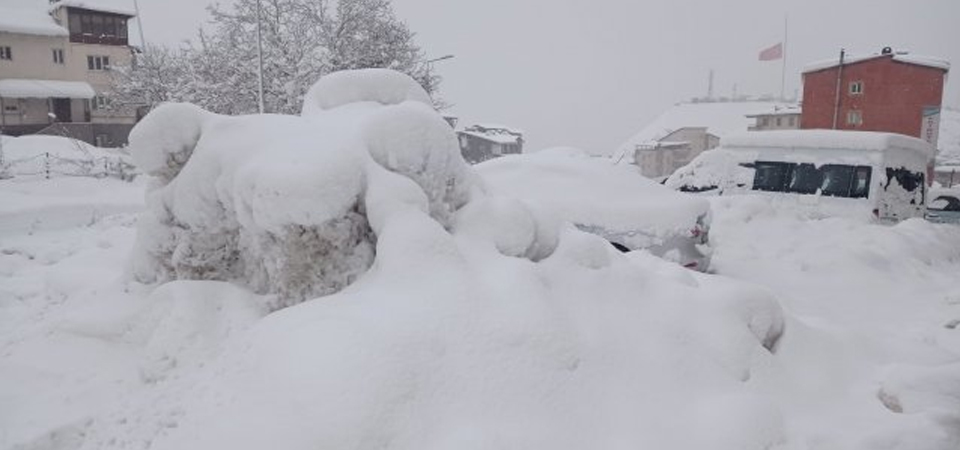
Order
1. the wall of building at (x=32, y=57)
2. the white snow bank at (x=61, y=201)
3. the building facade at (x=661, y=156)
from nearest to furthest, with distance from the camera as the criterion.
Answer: the white snow bank at (x=61, y=201)
the wall of building at (x=32, y=57)
the building facade at (x=661, y=156)

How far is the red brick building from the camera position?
24.8 m

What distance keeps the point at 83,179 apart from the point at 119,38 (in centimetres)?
2456

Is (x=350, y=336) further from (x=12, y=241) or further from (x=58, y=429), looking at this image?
(x=12, y=241)

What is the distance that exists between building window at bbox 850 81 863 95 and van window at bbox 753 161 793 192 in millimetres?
15532

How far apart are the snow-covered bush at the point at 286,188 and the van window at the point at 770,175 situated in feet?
38.9

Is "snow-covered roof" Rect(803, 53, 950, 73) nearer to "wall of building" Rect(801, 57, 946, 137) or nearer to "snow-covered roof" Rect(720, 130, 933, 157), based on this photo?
"wall of building" Rect(801, 57, 946, 137)

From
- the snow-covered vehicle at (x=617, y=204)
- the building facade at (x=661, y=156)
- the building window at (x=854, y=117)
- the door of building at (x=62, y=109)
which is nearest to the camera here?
the snow-covered vehicle at (x=617, y=204)

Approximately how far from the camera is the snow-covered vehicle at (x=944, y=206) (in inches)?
624

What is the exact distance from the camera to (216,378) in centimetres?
324

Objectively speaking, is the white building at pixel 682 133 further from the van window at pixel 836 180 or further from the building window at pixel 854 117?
the van window at pixel 836 180

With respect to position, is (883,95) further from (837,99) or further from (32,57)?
(32,57)

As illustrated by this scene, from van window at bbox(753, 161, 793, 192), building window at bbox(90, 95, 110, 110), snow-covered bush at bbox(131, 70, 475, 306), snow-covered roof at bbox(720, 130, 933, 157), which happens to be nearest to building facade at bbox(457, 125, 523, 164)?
building window at bbox(90, 95, 110, 110)

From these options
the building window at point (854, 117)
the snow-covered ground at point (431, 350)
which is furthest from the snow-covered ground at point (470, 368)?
the building window at point (854, 117)

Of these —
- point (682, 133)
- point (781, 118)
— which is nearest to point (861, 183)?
point (781, 118)
